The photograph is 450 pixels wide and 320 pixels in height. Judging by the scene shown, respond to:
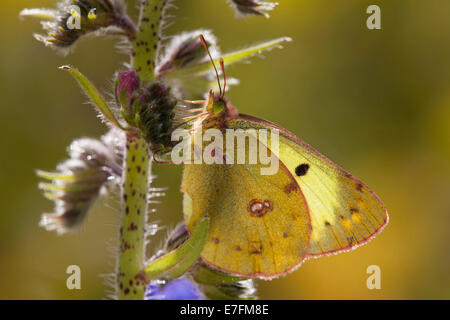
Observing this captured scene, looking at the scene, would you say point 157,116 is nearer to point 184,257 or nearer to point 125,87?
point 125,87

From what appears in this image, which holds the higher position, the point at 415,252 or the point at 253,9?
the point at 253,9

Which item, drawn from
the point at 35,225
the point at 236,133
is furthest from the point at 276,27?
the point at 236,133

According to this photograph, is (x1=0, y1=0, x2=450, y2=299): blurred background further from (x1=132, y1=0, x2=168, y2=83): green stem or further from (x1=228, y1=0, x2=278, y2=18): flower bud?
(x1=132, y1=0, x2=168, y2=83): green stem

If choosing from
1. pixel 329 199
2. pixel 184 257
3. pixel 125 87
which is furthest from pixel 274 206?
pixel 125 87

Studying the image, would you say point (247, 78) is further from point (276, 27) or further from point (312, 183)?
point (312, 183)

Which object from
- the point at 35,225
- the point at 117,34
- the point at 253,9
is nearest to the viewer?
the point at 117,34

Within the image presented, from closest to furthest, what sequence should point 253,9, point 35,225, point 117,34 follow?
point 117,34
point 253,9
point 35,225

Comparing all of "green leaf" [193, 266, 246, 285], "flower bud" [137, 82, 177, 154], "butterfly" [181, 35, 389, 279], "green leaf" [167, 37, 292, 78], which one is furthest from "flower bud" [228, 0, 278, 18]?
"green leaf" [193, 266, 246, 285]
